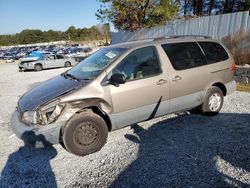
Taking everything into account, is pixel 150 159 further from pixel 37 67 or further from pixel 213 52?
pixel 37 67

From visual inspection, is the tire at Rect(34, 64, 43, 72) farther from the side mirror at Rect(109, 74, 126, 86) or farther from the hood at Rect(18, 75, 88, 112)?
the side mirror at Rect(109, 74, 126, 86)

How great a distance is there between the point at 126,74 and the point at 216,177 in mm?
2093

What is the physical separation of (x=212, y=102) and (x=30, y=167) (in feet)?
12.6

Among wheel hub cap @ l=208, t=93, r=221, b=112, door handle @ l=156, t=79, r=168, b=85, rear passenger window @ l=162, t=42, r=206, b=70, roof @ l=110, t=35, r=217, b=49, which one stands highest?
roof @ l=110, t=35, r=217, b=49

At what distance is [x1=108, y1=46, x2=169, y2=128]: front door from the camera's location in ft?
13.1

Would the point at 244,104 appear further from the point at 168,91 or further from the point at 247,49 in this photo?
the point at 247,49

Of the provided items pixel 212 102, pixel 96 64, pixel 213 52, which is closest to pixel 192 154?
pixel 212 102

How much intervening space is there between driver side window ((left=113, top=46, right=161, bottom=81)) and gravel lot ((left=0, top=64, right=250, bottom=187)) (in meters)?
1.19

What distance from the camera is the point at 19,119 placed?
3928mm

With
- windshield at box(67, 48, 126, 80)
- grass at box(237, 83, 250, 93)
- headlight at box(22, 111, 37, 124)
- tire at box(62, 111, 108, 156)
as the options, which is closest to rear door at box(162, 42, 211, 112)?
windshield at box(67, 48, 126, 80)

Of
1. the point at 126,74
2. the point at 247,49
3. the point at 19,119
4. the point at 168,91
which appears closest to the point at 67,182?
the point at 19,119

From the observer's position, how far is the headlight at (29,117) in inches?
143

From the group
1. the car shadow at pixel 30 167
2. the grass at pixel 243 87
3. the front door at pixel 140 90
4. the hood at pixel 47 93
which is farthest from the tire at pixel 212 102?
the car shadow at pixel 30 167

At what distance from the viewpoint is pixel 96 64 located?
4.42 meters
